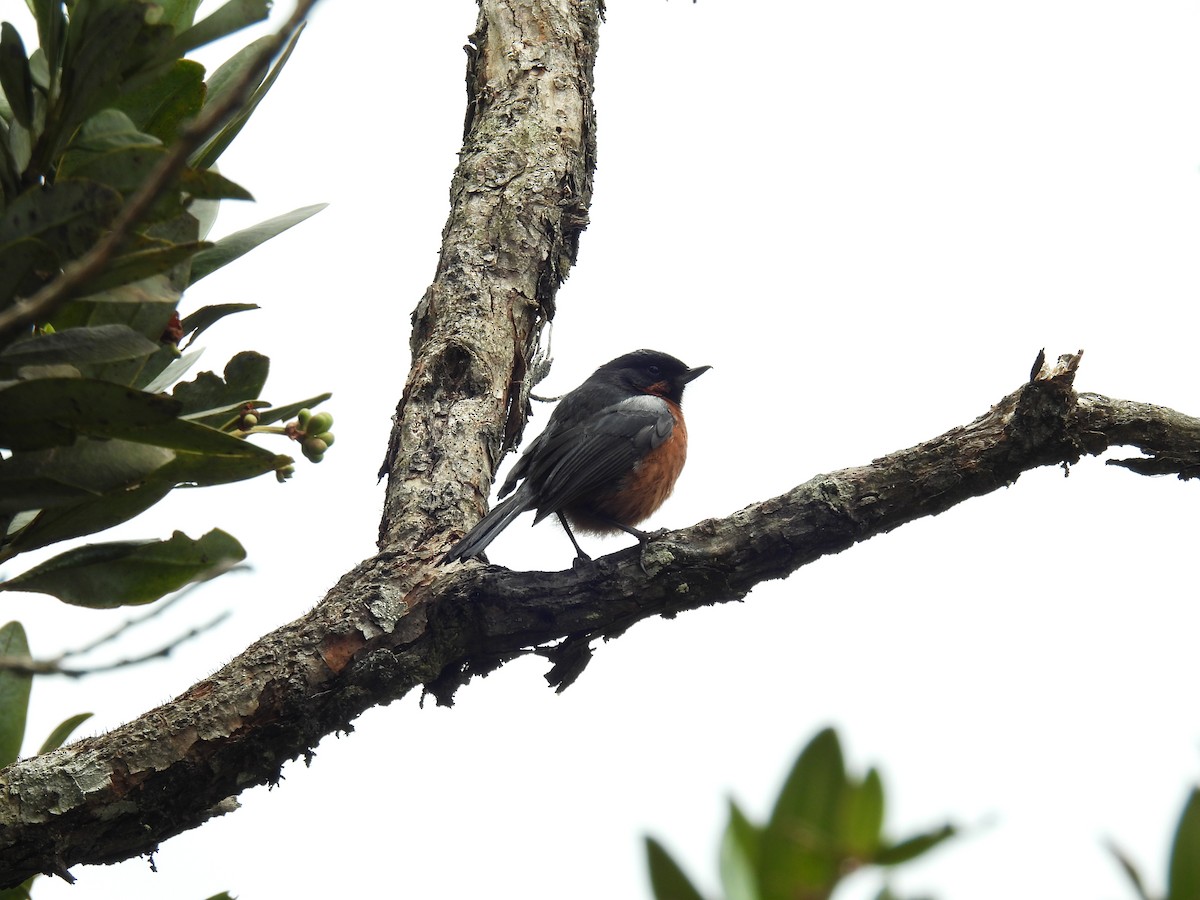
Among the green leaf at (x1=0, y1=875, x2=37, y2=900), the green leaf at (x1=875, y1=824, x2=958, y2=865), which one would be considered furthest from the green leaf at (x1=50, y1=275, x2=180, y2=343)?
the green leaf at (x1=875, y1=824, x2=958, y2=865)

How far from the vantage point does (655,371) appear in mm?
6648

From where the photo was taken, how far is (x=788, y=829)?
0.77 m

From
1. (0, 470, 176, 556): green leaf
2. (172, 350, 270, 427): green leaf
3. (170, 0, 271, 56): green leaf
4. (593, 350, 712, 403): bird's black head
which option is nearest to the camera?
(170, 0, 271, 56): green leaf

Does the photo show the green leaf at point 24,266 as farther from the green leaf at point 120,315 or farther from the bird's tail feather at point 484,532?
the bird's tail feather at point 484,532

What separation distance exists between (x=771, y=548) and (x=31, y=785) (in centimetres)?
209

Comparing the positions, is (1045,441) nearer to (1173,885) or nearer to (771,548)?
(771,548)

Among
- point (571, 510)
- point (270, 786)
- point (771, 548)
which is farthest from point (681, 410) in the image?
point (270, 786)

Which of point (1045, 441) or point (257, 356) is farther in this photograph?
point (1045, 441)

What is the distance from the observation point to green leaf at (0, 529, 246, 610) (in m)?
2.67

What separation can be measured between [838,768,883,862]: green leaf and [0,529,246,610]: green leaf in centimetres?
214

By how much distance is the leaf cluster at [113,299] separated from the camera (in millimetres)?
2205

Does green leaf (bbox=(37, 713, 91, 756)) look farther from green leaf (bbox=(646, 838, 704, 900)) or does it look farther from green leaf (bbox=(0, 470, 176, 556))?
green leaf (bbox=(646, 838, 704, 900))

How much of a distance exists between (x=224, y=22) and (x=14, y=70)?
45cm

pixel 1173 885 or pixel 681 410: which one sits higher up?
pixel 681 410
